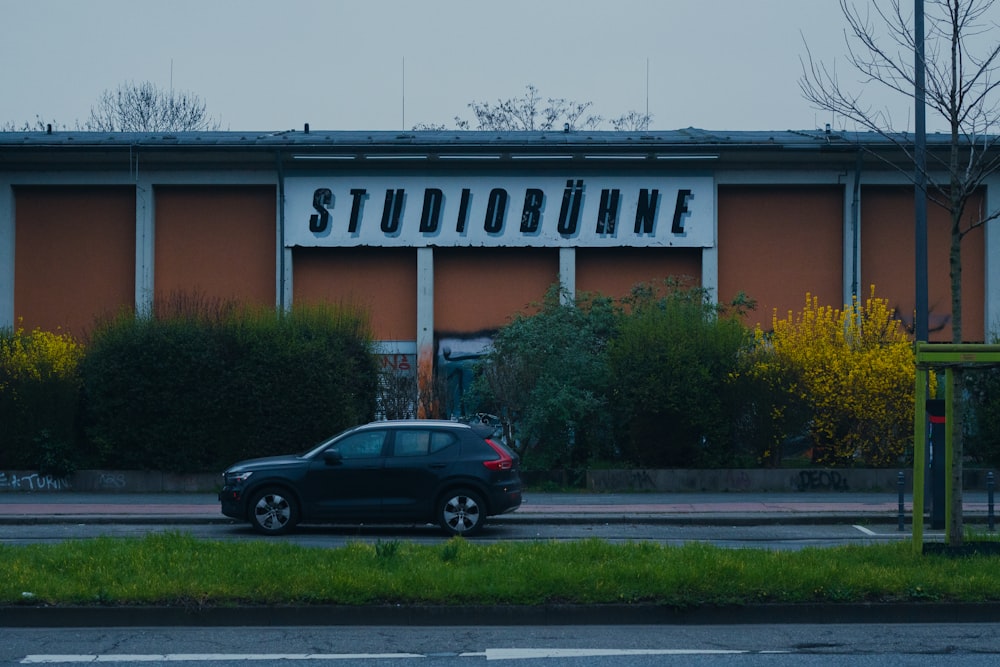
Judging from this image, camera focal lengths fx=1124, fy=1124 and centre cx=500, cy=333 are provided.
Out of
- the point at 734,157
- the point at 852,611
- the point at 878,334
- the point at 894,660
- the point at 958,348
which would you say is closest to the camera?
the point at 894,660

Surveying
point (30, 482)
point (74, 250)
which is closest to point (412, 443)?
point (30, 482)

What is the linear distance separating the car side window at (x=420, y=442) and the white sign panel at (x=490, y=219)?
1612 cm

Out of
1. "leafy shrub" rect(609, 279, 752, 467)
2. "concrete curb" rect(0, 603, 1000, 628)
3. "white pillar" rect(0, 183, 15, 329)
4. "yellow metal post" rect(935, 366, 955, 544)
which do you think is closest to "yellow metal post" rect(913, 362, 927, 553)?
"yellow metal post" rect(935, 366, 955, 544)

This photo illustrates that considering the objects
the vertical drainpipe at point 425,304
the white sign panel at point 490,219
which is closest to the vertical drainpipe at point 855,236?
the white sign panel at point 490,219

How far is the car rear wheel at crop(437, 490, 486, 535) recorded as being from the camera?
1598cm

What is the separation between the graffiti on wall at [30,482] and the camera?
23.3 meters

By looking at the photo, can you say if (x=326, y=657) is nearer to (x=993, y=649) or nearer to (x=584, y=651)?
(x=584, y=651)

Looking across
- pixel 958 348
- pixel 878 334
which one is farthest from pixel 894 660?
pixel 878 334

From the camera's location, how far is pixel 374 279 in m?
32.4

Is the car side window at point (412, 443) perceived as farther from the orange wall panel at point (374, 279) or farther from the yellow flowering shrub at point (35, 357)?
the orange wall panel at point (374, 279)

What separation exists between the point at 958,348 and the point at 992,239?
74.8 ft

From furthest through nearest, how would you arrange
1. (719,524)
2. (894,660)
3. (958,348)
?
(719,524), (958,348), (894,660)

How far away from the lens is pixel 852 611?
31.8 feet

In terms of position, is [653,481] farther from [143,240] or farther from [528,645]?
[143,240]
